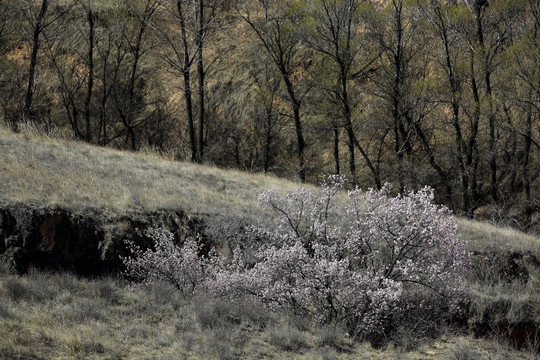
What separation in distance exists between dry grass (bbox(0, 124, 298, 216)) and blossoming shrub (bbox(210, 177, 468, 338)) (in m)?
2.83

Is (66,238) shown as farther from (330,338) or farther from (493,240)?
(493,240)

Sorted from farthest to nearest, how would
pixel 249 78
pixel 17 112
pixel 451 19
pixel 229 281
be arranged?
1. pixel 249 78
2. pixel 17 112
3. pixel 451 19
4. pixel 229 281

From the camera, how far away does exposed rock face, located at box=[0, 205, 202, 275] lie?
823 cm

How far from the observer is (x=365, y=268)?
29.6 ft

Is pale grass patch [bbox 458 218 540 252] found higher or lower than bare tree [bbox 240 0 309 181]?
lower

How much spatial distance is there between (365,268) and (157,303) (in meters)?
3.67

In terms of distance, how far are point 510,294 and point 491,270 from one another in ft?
3.52

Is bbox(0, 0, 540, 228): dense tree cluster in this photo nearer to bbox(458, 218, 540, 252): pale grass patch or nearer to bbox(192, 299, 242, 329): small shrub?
bbox(458, 218, 540, 252): pale grass patch

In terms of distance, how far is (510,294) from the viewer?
1063cm

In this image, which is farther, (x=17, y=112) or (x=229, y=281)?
(x=17, y=112)

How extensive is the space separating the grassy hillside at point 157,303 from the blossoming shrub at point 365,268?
0.48m

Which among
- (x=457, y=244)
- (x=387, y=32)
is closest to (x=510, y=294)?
(x=457, y=244)

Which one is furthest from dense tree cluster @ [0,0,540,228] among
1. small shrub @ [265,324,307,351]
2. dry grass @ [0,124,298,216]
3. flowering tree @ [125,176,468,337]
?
small shrub @ [265,324,307,351]

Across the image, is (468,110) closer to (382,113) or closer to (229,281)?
(382,113)
